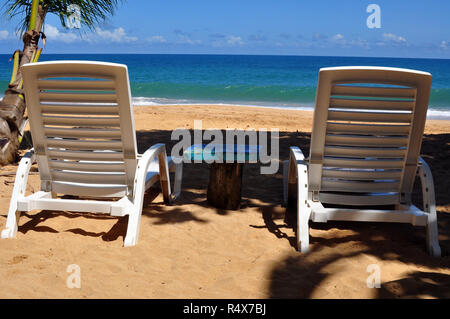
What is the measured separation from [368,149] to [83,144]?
2.20m

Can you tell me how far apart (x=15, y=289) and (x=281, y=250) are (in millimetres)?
1817

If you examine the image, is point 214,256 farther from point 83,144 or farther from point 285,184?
point 285,184

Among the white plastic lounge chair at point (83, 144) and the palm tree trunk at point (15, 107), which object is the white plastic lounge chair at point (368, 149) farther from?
the palm tree trunk at point (15, 107)

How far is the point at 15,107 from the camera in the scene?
5.75 metres

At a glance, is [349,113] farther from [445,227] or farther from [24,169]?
[24,169]

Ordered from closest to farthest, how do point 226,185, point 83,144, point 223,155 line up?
point 83,144 < point 223,155 < point 226,185

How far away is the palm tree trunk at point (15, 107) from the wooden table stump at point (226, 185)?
2.96 m

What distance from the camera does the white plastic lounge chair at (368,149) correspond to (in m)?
3.14

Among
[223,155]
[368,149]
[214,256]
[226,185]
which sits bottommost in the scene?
[214,256]

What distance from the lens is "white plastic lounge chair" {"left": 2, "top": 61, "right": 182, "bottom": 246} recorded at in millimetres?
3277

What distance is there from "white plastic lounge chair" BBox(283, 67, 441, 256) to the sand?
0.26m

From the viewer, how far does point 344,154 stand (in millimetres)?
3373

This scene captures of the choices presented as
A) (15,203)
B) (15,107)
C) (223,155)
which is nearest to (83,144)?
(15,203)

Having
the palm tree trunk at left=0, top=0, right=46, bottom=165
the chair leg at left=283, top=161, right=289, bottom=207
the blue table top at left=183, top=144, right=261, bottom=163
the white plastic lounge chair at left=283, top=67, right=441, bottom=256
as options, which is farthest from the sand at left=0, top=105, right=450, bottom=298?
the palm tree trunk at left=0, top=0, right=46, bottom=165
